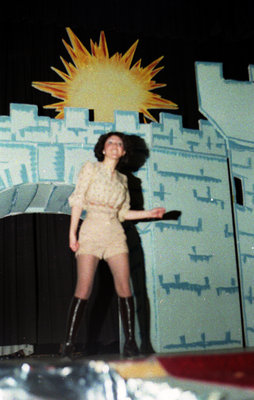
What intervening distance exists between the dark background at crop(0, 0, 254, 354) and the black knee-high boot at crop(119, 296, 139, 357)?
199 centimetres

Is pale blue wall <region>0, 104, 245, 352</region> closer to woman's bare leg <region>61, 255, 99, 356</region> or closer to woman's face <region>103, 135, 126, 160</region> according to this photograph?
woman's face <region>103, 135, 126, 160</region>

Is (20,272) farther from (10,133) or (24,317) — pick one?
(10,133)

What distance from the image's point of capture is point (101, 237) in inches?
131

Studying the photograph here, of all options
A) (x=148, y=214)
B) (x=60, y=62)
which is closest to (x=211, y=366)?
(x=148, y=214)

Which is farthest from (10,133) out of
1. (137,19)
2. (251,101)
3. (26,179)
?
(251,101)

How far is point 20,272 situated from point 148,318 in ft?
5.16

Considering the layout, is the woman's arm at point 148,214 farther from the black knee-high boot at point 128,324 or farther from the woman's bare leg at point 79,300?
the black knee-high boot at point 128,324

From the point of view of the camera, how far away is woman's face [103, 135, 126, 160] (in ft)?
11.9

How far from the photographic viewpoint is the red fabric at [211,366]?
7.86 feet

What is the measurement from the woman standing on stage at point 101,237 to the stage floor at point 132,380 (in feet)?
2.46

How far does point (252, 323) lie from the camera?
5078 mm

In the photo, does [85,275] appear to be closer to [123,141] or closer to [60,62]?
[123,141]

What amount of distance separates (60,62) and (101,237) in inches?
99.8

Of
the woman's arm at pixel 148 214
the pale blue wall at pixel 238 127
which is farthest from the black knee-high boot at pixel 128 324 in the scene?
the pale blue wall at pixel 238 127
